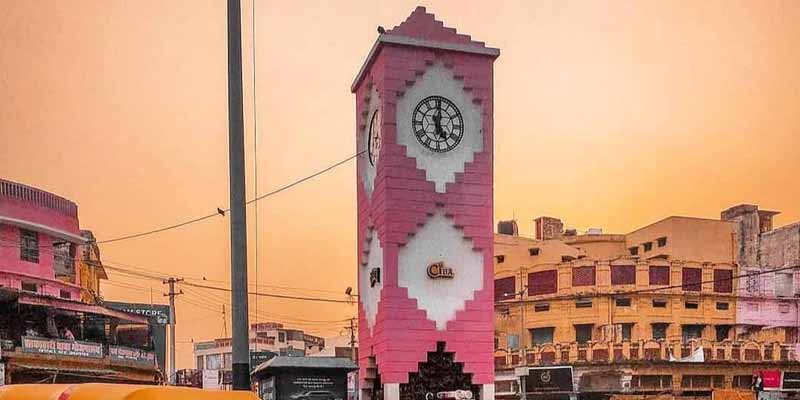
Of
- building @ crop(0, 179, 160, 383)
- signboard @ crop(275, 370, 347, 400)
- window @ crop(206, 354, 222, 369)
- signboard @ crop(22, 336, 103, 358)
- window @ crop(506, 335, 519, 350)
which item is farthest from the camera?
window @ crop(206, 354, 222, 369)

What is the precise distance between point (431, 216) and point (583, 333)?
27.3 metres

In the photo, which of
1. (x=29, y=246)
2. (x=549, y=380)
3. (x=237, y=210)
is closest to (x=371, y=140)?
(x=237, y=210)

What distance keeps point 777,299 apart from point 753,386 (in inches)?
228

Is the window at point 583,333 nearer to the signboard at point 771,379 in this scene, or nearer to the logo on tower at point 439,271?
the signboard at point 771,379

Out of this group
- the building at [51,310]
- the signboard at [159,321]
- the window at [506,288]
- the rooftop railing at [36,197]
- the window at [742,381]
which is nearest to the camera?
the building at [51,310]

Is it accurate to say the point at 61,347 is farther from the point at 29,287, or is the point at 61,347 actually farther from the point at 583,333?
the point at 583,333

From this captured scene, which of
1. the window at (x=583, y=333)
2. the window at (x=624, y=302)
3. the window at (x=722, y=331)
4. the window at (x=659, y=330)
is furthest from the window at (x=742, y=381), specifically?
the window at (x=583, y=333)

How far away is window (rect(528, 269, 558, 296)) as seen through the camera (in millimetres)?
42562

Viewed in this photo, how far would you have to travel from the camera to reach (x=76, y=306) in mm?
29609

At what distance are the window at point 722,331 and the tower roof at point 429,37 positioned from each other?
30226 mm

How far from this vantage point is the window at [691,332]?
42.0 metres

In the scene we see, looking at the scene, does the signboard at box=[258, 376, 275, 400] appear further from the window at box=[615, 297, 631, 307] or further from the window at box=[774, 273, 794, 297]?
the window at box=[774, 273, 794, 297]

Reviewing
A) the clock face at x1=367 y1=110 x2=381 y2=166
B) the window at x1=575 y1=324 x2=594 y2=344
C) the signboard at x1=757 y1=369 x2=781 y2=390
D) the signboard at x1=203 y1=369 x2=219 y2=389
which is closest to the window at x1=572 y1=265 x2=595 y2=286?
the window at x1=575 y1=324 x2=594 y2=344

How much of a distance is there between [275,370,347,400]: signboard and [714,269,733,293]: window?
3384 cm
